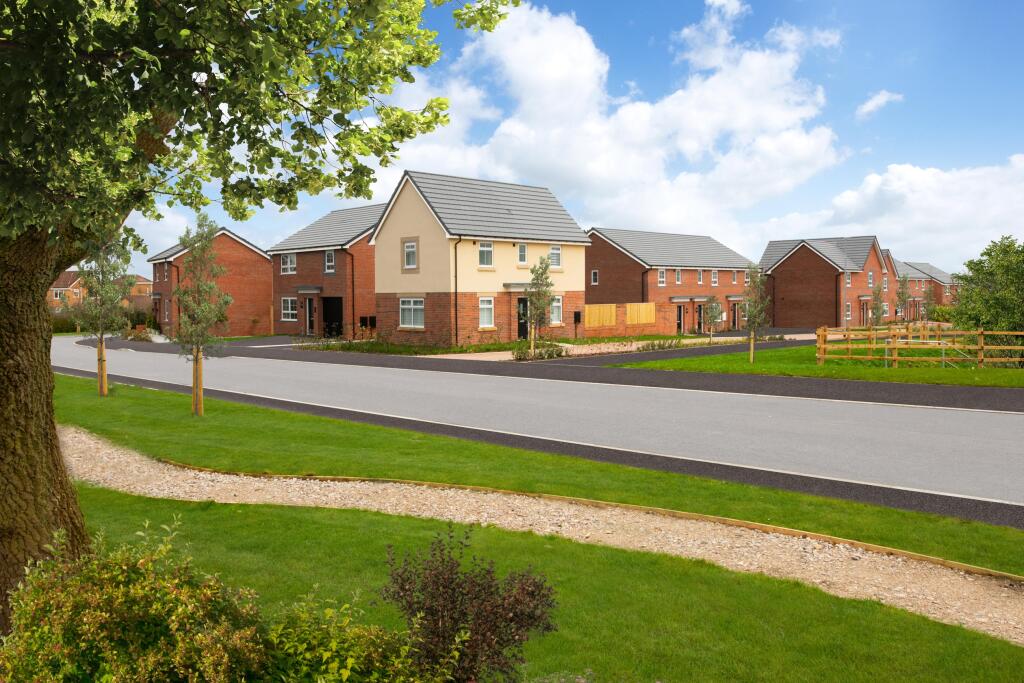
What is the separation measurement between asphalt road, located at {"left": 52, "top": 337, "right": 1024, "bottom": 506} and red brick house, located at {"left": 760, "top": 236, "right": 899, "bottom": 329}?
47.5 m

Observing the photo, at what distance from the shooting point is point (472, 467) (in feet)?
42.0

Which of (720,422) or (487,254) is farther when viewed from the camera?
(487,254)

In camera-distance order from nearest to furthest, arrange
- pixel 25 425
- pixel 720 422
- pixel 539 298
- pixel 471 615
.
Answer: pixel 471 615
pixel 25 425
pixel 720 422
pixel 539 298

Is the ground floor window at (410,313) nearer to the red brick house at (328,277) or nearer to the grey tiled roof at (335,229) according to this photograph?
the red brick house at (328,277)

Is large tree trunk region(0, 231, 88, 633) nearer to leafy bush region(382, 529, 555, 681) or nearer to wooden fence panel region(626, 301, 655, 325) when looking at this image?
leafy bush region(382, 529, 555, 681)

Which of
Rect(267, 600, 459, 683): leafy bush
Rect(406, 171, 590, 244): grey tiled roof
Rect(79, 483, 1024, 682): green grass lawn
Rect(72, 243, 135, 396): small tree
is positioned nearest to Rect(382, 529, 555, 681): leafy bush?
Rect(267, 600, 459, 683): leafy bush

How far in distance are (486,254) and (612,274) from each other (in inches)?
844

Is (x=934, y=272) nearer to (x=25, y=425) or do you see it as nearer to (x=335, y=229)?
(x=335, y=229)

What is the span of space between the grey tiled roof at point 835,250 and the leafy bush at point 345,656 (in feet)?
221

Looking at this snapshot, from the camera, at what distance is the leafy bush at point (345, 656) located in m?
4.52

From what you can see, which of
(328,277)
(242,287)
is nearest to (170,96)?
(328,277)

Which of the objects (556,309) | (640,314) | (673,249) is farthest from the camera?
(673,249)

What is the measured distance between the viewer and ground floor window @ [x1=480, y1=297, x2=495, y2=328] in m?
41.4

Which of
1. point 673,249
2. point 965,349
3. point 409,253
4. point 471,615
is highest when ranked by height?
point 673,249
